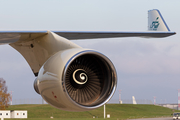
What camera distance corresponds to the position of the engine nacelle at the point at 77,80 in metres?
6.46

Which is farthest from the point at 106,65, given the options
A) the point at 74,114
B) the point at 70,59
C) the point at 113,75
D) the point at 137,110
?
the point at 137,110

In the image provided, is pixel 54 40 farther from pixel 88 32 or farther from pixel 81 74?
pixel 88 32

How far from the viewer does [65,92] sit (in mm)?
6301

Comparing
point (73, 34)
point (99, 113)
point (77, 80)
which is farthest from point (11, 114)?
point (77, 80)
